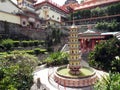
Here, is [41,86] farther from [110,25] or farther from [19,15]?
[110,25]

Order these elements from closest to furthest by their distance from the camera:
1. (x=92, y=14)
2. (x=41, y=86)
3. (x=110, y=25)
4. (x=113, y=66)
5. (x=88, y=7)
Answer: (x=41, y=86), (x=113, y=66), (x=110, y=25), (x=92, y=14), (x=88, y=7)

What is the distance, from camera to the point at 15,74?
13.0 meters

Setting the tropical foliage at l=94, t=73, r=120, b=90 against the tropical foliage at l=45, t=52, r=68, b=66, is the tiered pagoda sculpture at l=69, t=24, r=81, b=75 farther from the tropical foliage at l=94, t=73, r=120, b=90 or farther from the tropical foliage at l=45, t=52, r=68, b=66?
the tropical foliage at l=45, t=52, r=68, b=66

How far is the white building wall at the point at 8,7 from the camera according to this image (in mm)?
30505

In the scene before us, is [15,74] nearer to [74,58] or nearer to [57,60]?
[74,58]

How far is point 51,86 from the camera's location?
53.2 ft

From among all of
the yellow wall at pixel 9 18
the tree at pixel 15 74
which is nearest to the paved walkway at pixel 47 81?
the tree at pixel 15 74

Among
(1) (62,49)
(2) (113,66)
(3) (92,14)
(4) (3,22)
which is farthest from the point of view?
(3) (92,14)

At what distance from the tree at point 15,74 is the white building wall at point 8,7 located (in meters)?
17.7

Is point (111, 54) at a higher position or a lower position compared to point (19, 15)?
lower

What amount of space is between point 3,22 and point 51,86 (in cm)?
1497

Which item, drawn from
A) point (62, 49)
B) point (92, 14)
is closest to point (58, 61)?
point (62, 49)

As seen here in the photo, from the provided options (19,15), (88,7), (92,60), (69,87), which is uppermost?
(88,7)

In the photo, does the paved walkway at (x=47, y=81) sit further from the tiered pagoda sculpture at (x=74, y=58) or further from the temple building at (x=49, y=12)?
the temple building at (x=49, y=12)
